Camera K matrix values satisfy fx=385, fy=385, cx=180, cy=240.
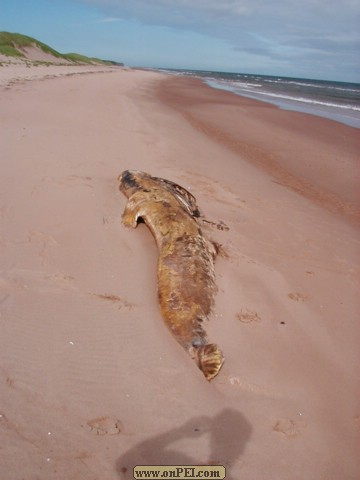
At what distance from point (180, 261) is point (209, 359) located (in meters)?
1.31

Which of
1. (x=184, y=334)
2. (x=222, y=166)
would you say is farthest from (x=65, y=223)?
(x=222, y=166)

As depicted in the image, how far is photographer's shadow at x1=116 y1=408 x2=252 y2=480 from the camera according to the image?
249cm

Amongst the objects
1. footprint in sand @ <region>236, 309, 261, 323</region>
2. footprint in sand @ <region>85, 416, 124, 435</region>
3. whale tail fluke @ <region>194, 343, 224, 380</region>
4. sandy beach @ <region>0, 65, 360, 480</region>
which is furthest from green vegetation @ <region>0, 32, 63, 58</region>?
footprint in sand @ <region>85, 416, 124, 435</region>

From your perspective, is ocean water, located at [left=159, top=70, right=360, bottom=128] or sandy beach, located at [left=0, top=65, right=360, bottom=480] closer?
sandy beach, located at [left=0, top=65, right=360, bottom=480]

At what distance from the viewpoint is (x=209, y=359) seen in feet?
10.8

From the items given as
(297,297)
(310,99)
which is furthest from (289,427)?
(310,99)

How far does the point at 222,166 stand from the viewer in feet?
30.4

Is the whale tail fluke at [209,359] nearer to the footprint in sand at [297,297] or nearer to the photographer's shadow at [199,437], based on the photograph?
the photographer's shadow at [199,437]

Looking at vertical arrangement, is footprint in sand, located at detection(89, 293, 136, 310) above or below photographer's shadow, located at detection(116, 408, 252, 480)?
above

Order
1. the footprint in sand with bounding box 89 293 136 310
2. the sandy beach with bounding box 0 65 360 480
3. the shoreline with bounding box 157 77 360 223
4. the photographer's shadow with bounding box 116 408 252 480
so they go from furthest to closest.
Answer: the shoreline with bounding box 157 77 360 223 < the footprint in sand with bounding box 89 293 136 310 < the sandy beach with bounding box 0 65 360 480 < the photographer's shadow with bounding box 116 408 252 480

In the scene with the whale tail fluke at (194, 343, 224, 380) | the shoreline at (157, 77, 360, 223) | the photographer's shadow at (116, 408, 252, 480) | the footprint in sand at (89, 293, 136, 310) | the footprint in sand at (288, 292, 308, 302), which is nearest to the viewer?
the photographer's shadow at (116, 408, 252, 480)

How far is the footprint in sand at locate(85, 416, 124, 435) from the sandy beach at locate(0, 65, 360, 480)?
→ 11 mm

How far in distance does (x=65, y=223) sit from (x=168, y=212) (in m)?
1.41

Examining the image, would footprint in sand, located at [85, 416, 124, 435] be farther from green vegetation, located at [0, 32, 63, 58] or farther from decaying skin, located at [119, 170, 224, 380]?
green vegetation, located at [0, 32, 63, 58]
